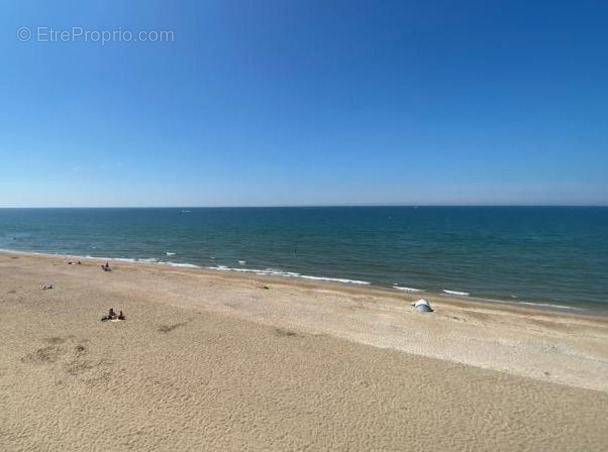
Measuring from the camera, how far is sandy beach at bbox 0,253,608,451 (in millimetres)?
7246

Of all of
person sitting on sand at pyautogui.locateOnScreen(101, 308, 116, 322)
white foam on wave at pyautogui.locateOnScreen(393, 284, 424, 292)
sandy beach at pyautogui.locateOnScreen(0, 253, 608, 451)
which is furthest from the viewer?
white foam on wave at pyautogui.locateOnScreen(393, 284, 424, 292)

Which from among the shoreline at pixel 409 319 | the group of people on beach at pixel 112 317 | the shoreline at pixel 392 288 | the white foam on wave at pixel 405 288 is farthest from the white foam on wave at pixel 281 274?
the group of people on beach at pixel 112 317

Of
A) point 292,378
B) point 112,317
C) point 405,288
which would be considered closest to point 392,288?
point 405,288

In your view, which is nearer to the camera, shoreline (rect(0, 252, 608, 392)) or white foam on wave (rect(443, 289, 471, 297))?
shoreline (rect(0, 252, 608, 392))

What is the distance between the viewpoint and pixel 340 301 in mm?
19625

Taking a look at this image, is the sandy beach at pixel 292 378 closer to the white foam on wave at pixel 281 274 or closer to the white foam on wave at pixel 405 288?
the white foam on wave at pixel 405 288

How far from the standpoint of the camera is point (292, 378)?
9625mm

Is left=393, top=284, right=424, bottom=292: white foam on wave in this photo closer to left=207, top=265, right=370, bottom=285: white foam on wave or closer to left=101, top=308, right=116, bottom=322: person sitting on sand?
left=207, top=265, right=370, bottom=285: white foam on wave

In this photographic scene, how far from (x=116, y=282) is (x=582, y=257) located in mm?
44314

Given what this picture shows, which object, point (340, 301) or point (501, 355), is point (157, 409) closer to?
point (501, 355)

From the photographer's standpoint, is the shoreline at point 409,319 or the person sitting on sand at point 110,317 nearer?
the shoreline at point 409,319

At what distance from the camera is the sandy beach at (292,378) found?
7246 mm

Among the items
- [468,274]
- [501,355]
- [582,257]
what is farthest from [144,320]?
[582,257]

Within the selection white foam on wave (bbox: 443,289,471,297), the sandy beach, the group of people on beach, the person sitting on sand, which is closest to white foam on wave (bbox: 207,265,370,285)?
white foam on wave (bbox: 443,289,471,297)
